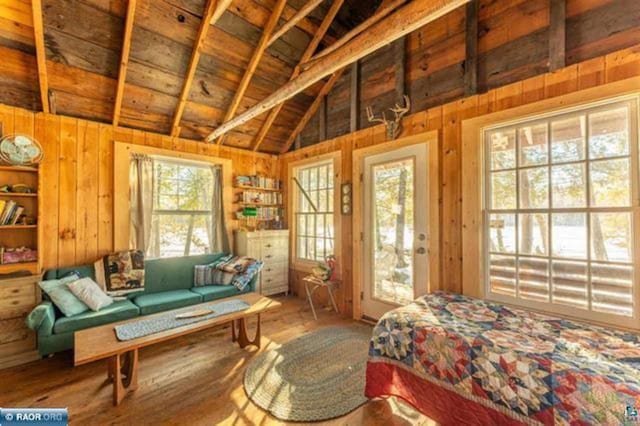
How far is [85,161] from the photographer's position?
322 centimetres

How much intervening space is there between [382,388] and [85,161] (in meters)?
3.89

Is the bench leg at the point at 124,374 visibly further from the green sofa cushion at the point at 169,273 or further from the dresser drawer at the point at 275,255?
the dresser drawer at the point at 275,255

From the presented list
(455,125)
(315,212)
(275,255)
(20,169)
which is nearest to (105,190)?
(20,169)

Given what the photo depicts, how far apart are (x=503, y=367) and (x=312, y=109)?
393cm

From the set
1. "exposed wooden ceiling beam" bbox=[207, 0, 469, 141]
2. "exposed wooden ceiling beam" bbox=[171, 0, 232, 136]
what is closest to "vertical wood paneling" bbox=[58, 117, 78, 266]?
"exposed wooden ceiling beam" bbox=[171, 0, 232, 136]

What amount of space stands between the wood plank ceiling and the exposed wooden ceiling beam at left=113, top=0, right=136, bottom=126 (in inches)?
3.6

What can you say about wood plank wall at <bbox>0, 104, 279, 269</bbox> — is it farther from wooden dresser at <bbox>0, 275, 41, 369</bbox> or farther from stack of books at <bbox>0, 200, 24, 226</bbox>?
wooden dresser at <bbox>0, 275, 41, 369</bbox>

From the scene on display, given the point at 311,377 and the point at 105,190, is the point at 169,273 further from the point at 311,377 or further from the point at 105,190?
the point at 311,377

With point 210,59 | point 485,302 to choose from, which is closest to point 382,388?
point 485,302

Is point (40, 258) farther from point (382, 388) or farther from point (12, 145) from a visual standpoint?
point (382, 388)

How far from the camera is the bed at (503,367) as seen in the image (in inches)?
50.1

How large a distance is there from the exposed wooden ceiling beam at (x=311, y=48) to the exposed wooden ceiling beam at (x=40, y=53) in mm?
2247

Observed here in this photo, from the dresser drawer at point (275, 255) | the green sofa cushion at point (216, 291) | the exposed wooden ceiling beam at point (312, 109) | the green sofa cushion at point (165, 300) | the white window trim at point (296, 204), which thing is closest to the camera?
the green sofa cushion at point (165, 300)

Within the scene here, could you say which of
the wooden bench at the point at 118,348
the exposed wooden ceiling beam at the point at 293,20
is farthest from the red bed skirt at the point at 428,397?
the exposed wooden ceiling beam at the point at 293,20
